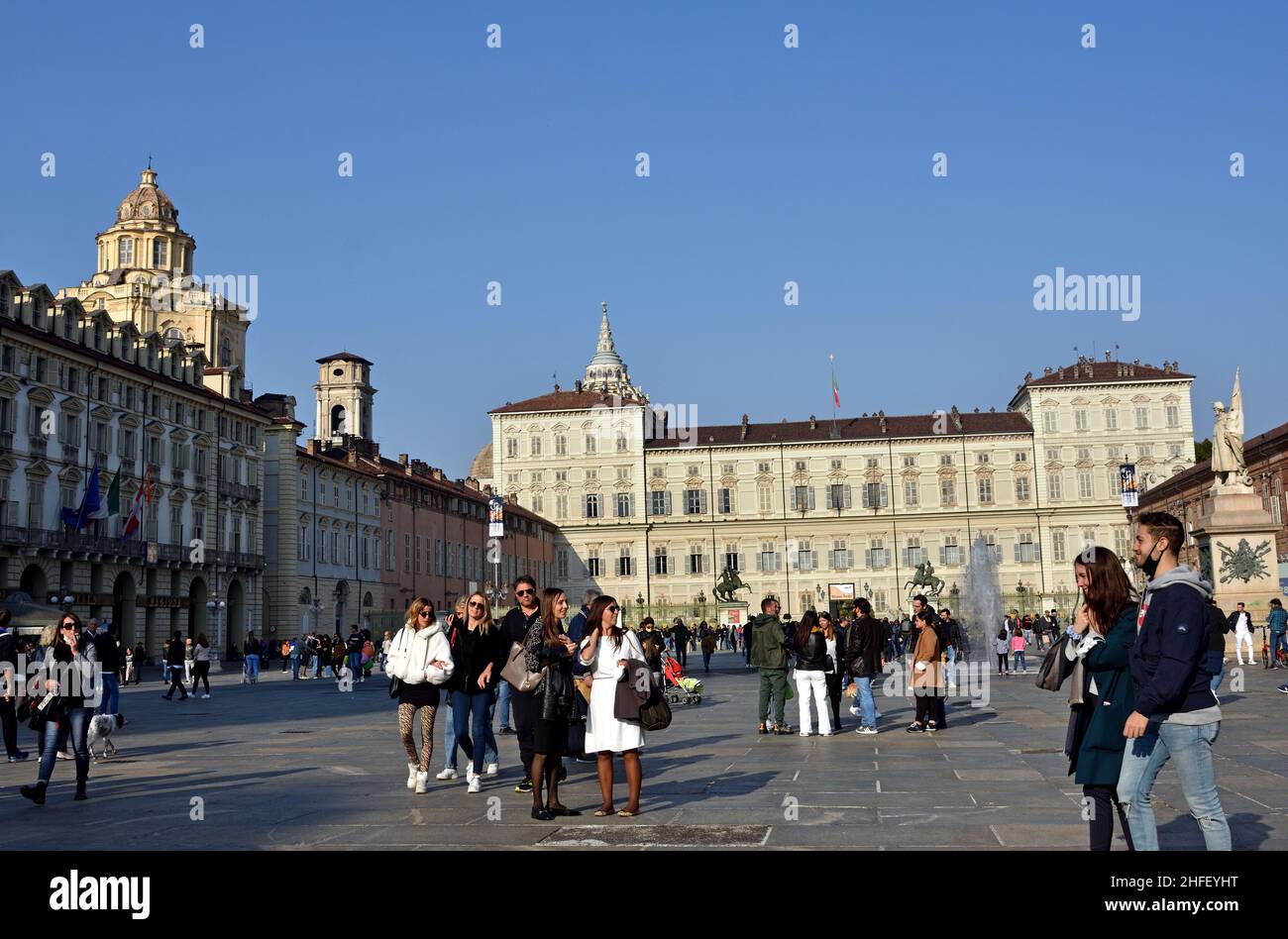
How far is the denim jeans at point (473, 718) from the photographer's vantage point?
36.9ft

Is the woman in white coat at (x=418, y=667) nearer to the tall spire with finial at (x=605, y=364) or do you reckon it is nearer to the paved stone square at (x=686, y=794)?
the paved stone square at (x=686, y=794)

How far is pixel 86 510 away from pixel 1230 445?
38409 mm

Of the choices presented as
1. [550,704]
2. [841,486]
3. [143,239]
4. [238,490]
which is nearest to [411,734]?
[550,704]

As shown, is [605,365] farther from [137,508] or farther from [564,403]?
[137,508]

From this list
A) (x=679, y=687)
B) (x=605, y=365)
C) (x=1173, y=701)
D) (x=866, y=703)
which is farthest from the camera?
(x=605, y=365)

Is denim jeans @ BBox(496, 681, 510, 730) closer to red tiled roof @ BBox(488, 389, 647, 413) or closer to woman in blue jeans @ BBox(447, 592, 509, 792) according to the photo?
woman in blue jeans @ BBox(447, 592, 509, 792)

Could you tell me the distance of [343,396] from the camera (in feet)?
283

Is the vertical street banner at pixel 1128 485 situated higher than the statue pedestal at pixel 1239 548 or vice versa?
the vertical street banner at pixel 1128 485

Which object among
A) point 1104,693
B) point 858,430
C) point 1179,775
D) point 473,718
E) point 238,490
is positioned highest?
point 858,430

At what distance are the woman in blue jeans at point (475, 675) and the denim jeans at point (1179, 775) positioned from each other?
6.07 metres

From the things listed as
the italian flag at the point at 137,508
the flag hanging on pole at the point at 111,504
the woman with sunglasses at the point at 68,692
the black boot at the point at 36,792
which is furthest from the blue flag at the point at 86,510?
the black boot at the point at 36,792

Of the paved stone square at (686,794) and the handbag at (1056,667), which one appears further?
the paved stone square at (686,794)
